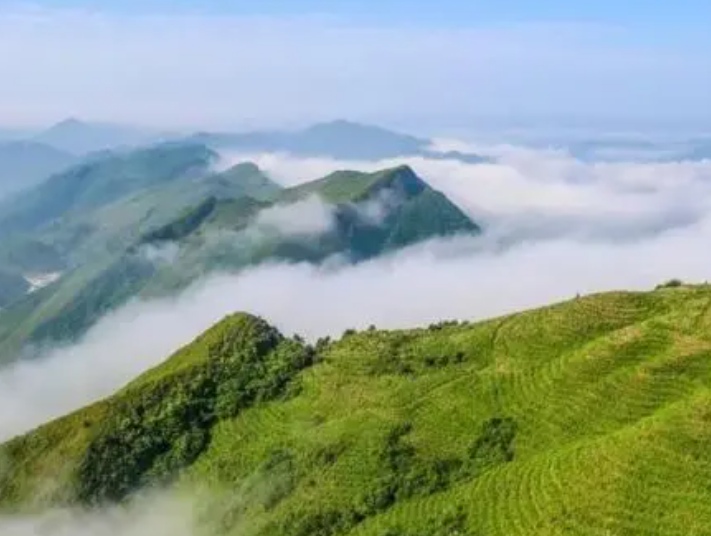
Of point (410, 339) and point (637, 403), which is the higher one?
point (410, 339)

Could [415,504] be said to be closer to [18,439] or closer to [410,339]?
[410,339]

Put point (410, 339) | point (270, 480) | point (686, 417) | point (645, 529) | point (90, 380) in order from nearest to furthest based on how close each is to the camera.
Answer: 1. point (645, 529)
2. point (686, 417)
3. point (270, 480)
4. point (410, 339)
5. point (90, 380)

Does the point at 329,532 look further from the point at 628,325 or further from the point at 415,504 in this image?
the point at 628,325

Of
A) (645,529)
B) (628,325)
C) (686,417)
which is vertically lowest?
(645,529)

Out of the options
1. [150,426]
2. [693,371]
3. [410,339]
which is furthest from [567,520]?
[150,426]

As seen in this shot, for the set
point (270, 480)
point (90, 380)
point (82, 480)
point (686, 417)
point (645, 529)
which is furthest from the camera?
point (90, 380)

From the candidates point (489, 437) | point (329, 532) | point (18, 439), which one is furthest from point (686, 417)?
point (18, 439)

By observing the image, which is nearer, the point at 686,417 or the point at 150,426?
the point at 686,417
